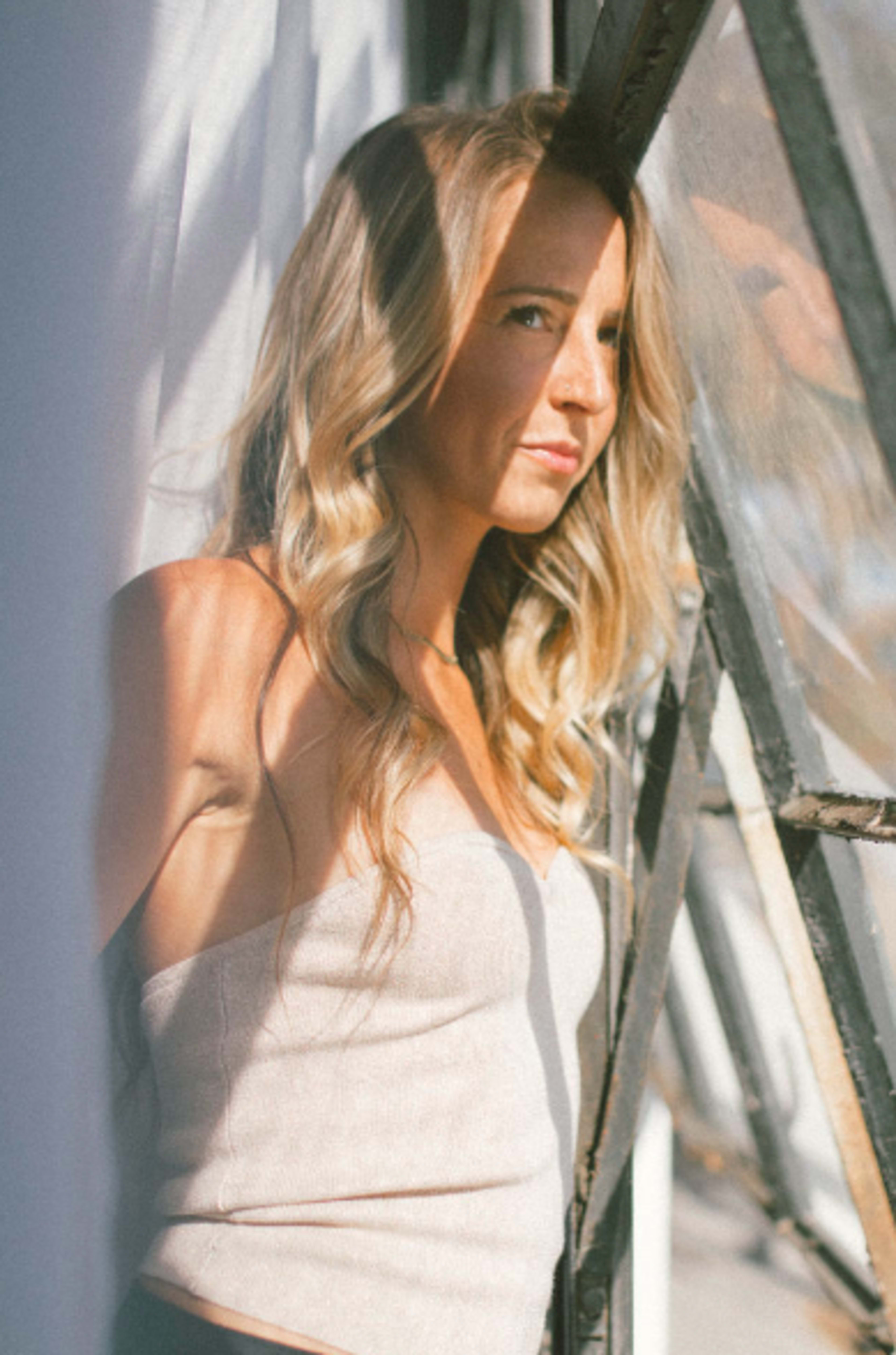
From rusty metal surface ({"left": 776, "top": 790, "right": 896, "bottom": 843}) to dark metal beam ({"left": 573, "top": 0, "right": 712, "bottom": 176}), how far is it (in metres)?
0.75

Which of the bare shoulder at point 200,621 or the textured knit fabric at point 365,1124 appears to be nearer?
→ the bare shoulder at point 200,621

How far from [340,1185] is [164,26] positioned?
1.00m

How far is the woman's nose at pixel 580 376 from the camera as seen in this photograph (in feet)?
3.72

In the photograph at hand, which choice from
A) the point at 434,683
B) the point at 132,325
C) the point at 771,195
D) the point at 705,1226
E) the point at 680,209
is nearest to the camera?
the point at 132,325

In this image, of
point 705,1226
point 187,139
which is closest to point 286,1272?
point 187,139

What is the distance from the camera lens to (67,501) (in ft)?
1.95

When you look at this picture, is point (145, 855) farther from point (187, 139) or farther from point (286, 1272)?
point (187, 139)

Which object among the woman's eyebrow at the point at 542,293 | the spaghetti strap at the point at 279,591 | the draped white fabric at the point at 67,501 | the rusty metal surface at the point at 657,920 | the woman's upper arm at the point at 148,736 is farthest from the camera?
the rusty metal surface at the point at 657,920

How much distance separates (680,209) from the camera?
1121 mm

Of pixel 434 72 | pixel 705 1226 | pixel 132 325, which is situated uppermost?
pixel 434 72

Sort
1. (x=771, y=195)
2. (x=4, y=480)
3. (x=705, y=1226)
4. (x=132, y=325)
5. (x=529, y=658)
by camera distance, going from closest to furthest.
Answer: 1. (x=4, y=480)
2. (x=132, y=325)
3. (x=771, y=195)
4. (x=529, y=658)
5. (x=705, y=1226)

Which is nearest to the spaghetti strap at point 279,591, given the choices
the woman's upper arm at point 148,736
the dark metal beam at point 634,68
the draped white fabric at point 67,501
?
the woman's upper arm at point 148,736

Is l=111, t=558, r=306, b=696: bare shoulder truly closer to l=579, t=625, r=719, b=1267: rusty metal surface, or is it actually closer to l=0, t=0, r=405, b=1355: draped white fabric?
l=0, t=0, r=405, b=1355: draped white fabric

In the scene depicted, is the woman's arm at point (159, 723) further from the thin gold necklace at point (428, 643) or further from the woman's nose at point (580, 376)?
the woman's nose at point (580, 376)
